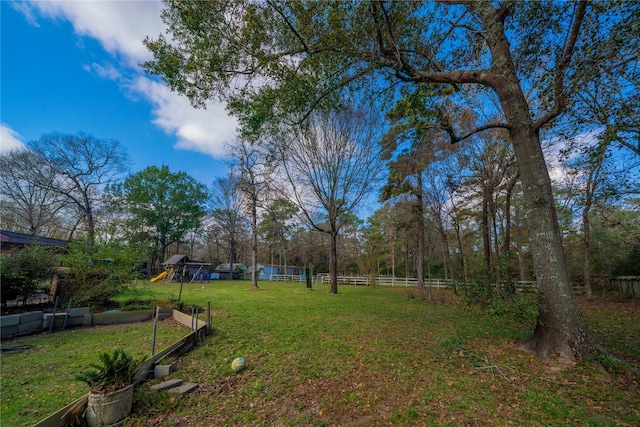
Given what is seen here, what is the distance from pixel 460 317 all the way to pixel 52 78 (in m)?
13.2

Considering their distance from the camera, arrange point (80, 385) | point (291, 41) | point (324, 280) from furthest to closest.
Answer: point (324, 280), point (291, 41), point (80, 385)

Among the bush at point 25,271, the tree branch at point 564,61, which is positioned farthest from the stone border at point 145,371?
the tree branch at point 564,61

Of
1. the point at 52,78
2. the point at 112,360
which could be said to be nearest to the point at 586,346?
the point at 112,360

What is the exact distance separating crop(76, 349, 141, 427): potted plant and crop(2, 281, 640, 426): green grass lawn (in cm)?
20

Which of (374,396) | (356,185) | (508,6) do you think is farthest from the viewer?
(356,185)

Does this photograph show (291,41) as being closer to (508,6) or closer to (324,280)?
(508,6)

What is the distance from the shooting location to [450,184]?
10461 mm

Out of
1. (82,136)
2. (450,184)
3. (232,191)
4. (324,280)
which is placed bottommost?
(324,280)

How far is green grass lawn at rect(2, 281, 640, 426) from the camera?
2650 mm

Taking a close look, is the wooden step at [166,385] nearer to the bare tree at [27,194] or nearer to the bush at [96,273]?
the bush at [96,273]

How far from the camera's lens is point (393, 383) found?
3393 millimetres

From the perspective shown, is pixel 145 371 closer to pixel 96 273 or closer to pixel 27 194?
pixel 96 273

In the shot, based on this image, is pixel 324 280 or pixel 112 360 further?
pixel 324 280

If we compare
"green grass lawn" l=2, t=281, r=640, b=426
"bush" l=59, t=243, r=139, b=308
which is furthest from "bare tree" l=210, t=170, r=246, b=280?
"green grass lawn" l=2, t=281, r=640, b=426
